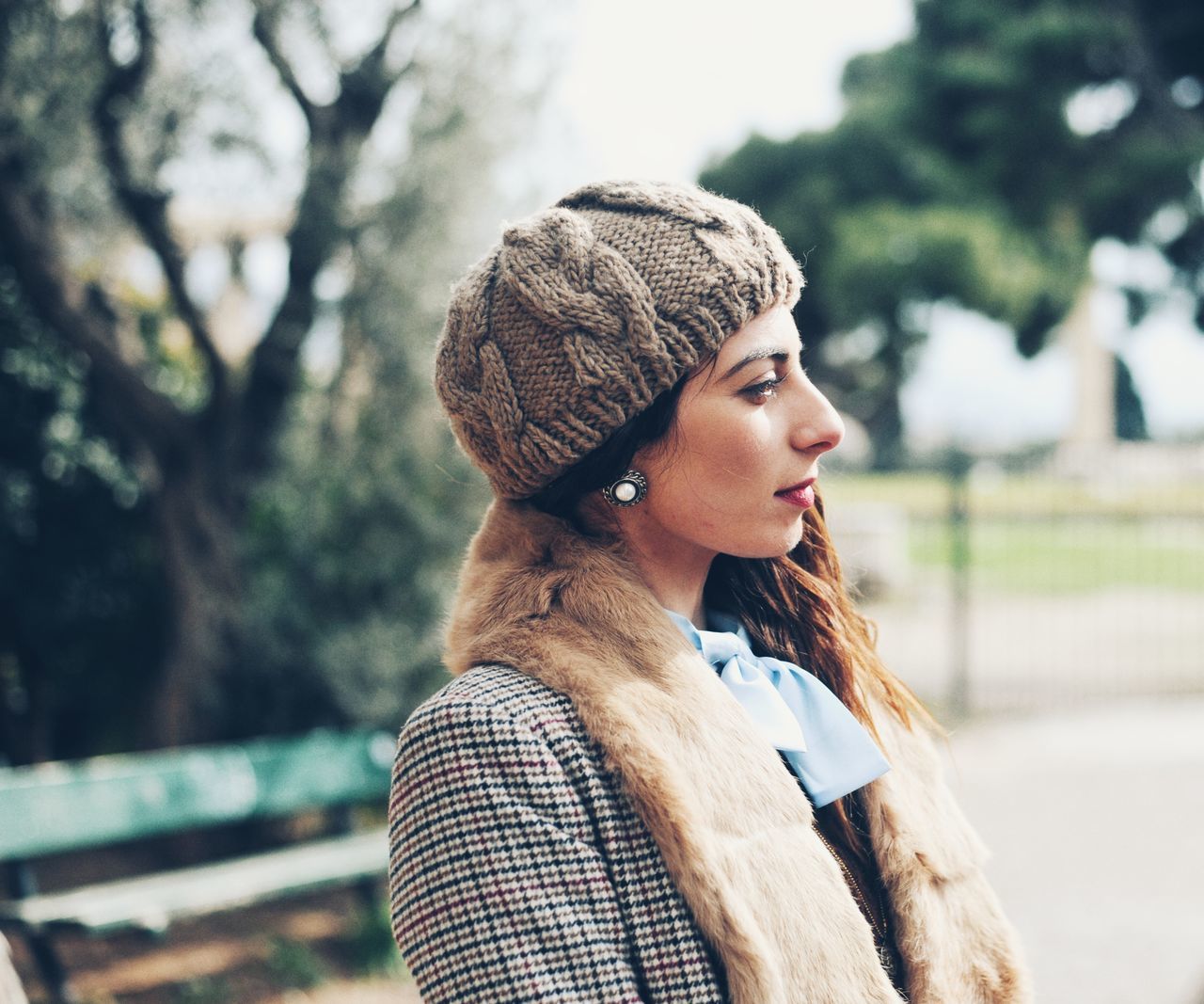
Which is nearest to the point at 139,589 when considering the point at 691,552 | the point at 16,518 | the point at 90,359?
the point at 16,518

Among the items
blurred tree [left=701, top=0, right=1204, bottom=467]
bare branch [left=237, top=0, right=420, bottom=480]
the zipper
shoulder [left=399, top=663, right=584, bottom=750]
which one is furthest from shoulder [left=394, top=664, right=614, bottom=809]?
blurred tree [left=701, top=0, right=1204, bottom=467]

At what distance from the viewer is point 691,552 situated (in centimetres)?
175

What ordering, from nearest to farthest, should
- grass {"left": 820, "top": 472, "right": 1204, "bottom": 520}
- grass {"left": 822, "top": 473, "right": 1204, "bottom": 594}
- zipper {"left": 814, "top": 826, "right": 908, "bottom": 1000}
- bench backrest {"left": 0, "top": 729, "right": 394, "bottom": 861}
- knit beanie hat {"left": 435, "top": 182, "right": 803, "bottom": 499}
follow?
knit beanie hat {"left": 435, "top": 182, "right": 803, "bottom": 499} < zipper {"left": 814, "top": 826, "right": 908, "bottom": 1000} < bench backrest {"left": 0, "top": 729, "right": 394, "bottom": 861} < grass {"left": 820, "top": 472, "right": 1204, "bottom": 520} < grass {"left": 822, "top": 473, "right": 1204, "bottom": 594}

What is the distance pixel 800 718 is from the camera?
1.71 metres

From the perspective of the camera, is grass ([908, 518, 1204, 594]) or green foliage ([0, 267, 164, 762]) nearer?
green foliage ([0, 267, 164, 762])

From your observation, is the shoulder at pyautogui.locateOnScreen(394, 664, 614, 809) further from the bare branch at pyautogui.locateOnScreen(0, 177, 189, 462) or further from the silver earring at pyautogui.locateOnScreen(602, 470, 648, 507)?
the bare branch at pyautogui.locateOnScreen(0, 177, 189, 462)

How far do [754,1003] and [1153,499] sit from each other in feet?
32.8

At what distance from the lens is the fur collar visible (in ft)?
4.55

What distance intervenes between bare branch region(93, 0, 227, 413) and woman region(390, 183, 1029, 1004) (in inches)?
151

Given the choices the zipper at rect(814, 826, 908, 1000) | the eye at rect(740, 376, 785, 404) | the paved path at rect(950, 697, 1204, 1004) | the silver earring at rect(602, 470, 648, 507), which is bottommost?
the paved path at rect(950, 697, 1204, 1004)

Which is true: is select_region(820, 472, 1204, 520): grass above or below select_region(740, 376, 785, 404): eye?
below

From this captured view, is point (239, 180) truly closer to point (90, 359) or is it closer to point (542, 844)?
point (90, 359)

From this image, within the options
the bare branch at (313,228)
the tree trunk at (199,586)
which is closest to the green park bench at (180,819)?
the tree trunk at (199,586)

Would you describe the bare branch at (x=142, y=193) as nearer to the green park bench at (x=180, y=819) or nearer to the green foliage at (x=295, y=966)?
the green park bench at (x=180, y=819)
